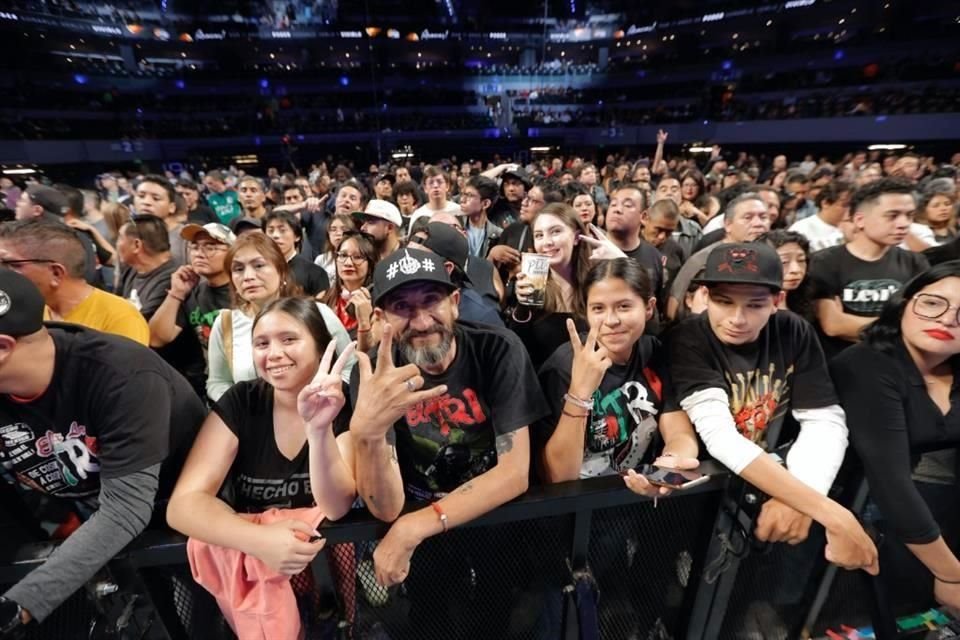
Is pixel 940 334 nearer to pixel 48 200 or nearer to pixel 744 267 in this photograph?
pixel 744 267

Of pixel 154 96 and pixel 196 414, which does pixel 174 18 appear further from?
pixel 196 414

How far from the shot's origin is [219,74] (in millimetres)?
23250

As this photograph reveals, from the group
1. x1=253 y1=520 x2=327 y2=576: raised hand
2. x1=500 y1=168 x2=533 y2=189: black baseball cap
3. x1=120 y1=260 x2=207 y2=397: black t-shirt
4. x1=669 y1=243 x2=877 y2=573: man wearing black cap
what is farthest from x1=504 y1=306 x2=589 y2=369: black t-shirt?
x1=500 y1=168 x2=533 y2=189: black baseball cap

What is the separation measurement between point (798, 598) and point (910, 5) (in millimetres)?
23598

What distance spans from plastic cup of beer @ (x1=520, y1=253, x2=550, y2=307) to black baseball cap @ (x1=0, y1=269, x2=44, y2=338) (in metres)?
1.75

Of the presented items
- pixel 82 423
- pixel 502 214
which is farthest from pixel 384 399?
pixel 502 214

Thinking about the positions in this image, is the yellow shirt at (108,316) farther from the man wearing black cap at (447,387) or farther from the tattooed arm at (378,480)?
the tattooed arm at (378,480)

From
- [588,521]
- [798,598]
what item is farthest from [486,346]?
[798,598]

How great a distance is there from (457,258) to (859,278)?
2.27m

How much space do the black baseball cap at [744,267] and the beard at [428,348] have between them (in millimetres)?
970

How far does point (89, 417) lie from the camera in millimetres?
1395

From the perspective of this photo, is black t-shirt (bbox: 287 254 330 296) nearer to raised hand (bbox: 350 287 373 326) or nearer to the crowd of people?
the crowd of people

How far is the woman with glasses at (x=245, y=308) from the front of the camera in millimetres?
2293

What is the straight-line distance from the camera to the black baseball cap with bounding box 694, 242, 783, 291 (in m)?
1.67
